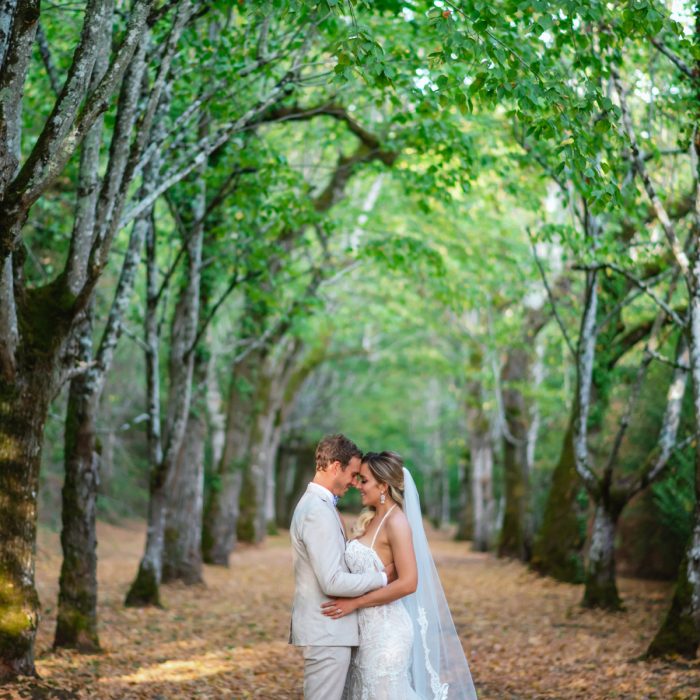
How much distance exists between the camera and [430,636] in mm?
6012

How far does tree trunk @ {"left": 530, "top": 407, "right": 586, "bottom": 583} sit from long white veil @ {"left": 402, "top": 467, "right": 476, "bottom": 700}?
1162cm

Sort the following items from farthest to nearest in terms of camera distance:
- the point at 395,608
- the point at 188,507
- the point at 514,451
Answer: the point at 514,451, the point at 188,507, the point at 395,608

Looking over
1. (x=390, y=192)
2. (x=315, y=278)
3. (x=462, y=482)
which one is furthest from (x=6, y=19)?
(x=462, y=482)

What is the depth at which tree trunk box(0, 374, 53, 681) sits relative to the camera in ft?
22.7

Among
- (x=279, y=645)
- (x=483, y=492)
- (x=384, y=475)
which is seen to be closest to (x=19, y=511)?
(x=384, y=475)

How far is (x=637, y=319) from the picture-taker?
18.1m

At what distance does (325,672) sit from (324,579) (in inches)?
23.7

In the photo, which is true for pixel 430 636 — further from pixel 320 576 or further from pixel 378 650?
pixel 320 576

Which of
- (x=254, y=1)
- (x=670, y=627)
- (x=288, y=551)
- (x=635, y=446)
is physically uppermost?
(x=254, y=1)

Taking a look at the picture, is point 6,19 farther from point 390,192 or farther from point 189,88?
point 390,192

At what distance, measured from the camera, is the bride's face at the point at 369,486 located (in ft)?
18.5

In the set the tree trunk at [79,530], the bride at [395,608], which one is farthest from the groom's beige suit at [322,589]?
the tree trunk at [79,530]

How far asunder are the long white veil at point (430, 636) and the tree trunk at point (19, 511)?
10.8 feet

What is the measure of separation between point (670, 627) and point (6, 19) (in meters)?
8.35
